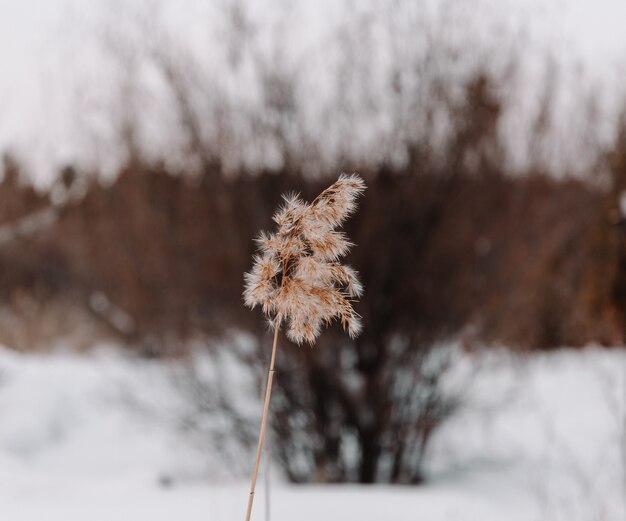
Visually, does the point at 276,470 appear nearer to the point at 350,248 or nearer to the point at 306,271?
the point at 350,248

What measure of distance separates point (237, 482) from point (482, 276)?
235cm

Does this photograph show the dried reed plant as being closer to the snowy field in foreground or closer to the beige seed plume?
the beige seed plume

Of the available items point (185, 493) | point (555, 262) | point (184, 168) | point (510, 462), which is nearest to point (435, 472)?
point (510, 462)

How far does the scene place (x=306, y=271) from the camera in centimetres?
133

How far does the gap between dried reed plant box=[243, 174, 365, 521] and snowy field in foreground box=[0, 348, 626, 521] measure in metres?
1.67

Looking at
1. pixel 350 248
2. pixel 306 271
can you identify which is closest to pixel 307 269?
pixel 306 271

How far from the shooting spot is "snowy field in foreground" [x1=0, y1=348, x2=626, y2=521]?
11.9 feet

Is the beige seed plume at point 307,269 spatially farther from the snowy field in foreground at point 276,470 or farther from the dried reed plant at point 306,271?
the snowy field in foreground at point 276,470

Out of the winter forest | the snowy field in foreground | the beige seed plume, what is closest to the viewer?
the beige seed plume

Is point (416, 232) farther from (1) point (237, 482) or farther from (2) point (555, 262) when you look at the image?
(2) point (555, 262)

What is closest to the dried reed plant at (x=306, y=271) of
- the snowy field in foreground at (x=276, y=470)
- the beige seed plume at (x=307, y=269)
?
the beige seed plume at (x=307, y=269)

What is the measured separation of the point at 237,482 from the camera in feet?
17.2

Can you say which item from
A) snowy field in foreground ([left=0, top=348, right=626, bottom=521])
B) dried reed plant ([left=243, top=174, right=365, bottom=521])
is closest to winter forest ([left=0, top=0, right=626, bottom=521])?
snowy field in foreground ([left=0, top=348, right=626, bottom=521])

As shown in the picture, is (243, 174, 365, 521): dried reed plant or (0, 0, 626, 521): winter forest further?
(0, 0, 626, 521): winter forest
